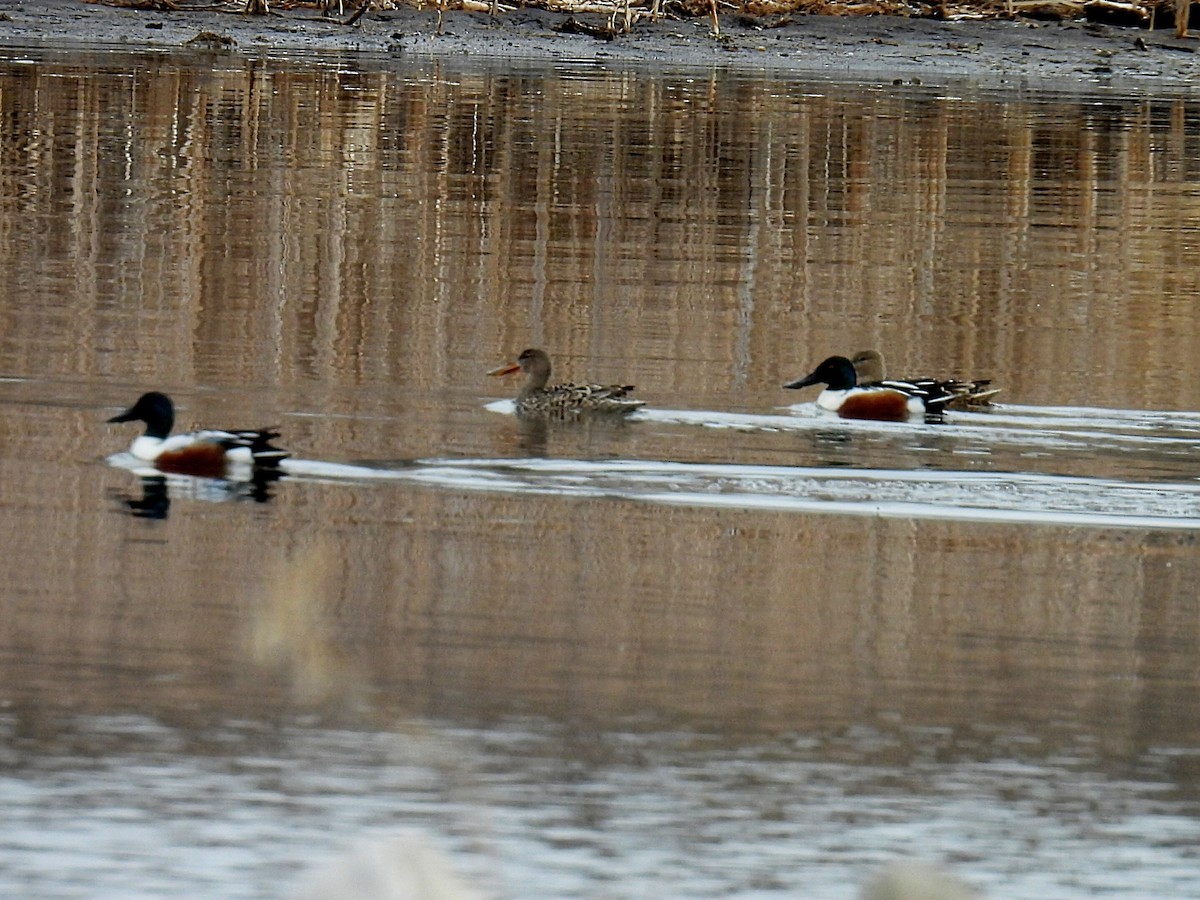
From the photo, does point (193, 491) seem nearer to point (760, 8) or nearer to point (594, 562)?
Result: point (594, 562)

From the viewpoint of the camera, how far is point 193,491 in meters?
9.37

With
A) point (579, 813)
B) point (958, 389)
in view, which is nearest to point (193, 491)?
point (958, 389)

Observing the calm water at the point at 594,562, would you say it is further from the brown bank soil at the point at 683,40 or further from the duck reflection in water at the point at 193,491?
the brown bank soil at the point at 683,40

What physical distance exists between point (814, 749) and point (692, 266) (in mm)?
10623

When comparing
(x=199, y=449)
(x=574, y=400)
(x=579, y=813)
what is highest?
(x=574, y=400)

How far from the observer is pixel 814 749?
6.25 m

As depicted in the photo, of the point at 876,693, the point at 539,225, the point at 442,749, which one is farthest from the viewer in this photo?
the point at 539,225

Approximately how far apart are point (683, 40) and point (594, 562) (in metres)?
36.4

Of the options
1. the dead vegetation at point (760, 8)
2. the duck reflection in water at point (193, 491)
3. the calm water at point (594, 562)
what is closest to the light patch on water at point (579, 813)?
the calm water at point (594, 562)

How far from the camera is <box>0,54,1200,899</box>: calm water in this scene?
571cm

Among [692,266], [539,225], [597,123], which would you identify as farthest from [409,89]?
[692,266]

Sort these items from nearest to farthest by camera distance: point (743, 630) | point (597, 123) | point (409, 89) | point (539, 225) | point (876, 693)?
point (876, 693) < point (743, 630) < point (539, 225) < point (597, 123) < point (409, 89)

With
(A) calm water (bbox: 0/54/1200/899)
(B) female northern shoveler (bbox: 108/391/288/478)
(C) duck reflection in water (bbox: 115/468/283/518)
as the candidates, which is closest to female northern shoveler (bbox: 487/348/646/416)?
(A) calm water (bbox: 0/54/1200/899)

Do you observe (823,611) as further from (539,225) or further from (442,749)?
(539,225)
